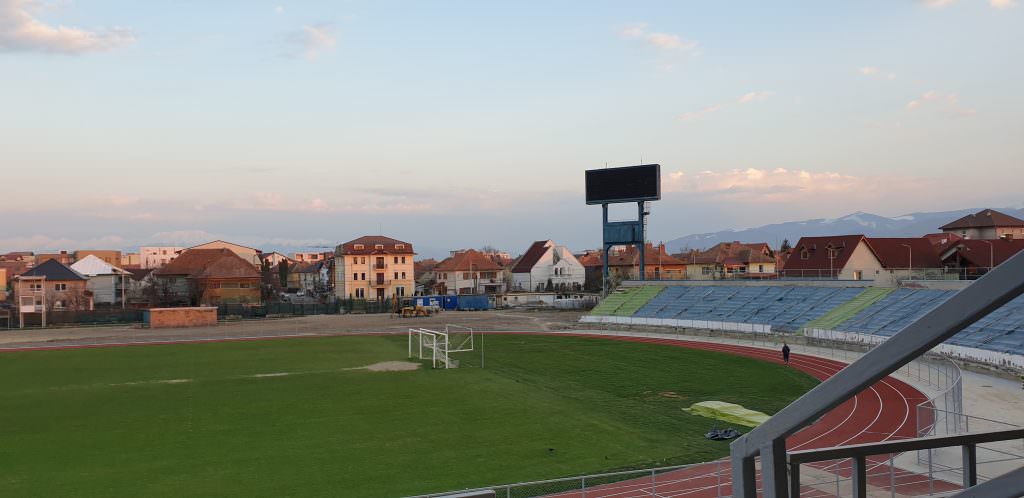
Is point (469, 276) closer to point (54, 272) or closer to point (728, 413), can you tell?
point (54, 272)

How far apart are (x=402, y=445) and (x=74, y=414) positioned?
15133 millimetres

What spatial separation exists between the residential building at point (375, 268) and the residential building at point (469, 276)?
1147 centimetres

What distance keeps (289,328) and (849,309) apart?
5143 cm

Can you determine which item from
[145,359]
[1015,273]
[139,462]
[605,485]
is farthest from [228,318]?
[1015,273]

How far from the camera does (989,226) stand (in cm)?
9825

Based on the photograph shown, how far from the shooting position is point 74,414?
27.9m

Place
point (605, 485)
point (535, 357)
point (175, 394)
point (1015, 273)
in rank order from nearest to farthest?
point (1015, 273), point (605, 485), point (175, 394), point (535, 357)

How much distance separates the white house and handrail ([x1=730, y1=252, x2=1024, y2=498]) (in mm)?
115967

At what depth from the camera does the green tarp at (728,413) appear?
83.6 ft

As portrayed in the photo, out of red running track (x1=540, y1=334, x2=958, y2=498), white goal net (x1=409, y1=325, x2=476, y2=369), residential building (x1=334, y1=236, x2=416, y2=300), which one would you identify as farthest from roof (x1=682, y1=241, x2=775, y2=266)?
red running track (x1=540, y1=334, x2=958, y2=498)

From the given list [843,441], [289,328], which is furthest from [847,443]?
[289,328]

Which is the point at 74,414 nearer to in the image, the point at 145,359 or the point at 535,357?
the point at 145,359

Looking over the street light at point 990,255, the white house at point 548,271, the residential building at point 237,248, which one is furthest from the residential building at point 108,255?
the street light at point 990,255

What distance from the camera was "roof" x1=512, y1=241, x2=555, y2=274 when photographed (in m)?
124
